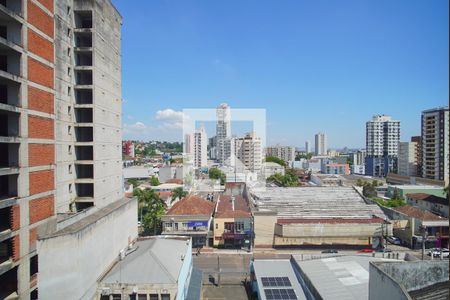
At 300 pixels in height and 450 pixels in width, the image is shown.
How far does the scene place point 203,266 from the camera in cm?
2317

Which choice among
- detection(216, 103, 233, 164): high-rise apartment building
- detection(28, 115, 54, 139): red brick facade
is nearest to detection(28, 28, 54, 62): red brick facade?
detection(28, 115, 54, 139): red brick facade

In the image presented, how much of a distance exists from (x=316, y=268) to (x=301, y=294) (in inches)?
74.3

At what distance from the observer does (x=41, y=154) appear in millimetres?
12805

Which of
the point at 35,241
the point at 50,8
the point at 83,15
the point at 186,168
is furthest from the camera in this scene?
the point at 186,168

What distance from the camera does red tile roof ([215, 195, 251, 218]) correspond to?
2741 centimetres

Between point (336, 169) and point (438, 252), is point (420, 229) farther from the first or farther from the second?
point (336, 169)

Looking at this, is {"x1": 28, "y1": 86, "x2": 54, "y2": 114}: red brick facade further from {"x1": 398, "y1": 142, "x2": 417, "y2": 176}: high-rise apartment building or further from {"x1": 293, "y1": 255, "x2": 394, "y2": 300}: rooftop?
{"x1": 398, "y1": 142, "x2": 417, "y2": 176}: high-rise apartment building

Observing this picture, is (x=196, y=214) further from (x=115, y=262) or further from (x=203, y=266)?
(x=115, y=262)

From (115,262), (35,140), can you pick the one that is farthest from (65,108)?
(115,262)

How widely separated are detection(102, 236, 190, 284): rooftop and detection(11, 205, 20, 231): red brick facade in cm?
473

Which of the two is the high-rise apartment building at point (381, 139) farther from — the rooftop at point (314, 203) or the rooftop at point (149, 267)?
the rooftop at point (149, 267)

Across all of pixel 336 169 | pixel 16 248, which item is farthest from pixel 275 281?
pixel 336 169

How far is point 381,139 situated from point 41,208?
9174cm

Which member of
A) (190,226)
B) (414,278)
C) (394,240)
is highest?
(414,278)
